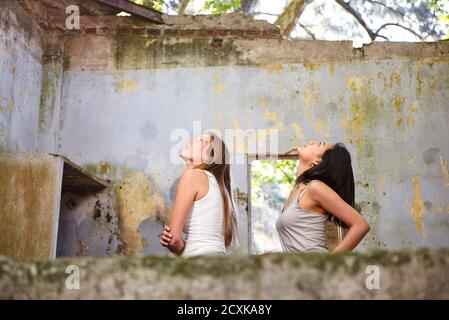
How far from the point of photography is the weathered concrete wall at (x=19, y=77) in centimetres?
691

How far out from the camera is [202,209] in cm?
348

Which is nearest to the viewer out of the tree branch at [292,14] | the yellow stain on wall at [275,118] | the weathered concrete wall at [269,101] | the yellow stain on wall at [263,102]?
the weathered concrete wall at [269,101]

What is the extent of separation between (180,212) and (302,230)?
69 centimetres

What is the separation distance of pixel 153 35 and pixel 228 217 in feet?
16.3

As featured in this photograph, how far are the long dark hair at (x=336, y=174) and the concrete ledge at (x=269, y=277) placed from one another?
1800 millimetres

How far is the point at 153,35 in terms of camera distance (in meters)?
8.07

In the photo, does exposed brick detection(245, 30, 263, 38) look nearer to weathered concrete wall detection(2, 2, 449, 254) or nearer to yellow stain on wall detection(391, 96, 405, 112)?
weathered concrete wall detection(2, 2, 449, 254)

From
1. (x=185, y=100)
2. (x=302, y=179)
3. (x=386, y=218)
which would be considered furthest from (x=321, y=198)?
(x=185, y=100)

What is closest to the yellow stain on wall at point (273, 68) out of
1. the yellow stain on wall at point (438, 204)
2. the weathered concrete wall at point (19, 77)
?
the yellow stain on wall at point (438, 204)

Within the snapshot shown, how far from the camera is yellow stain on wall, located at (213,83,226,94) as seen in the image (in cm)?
786

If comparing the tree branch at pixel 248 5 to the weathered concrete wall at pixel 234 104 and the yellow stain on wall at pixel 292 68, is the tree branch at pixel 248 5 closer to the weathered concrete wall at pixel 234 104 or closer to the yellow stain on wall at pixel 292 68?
the weathered concrete wall at pixel 234 104

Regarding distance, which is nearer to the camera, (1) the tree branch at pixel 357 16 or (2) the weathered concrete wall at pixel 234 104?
(2) the weathered concrete wall at pixel 234 104

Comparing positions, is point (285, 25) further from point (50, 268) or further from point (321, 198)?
point (50, 268)
